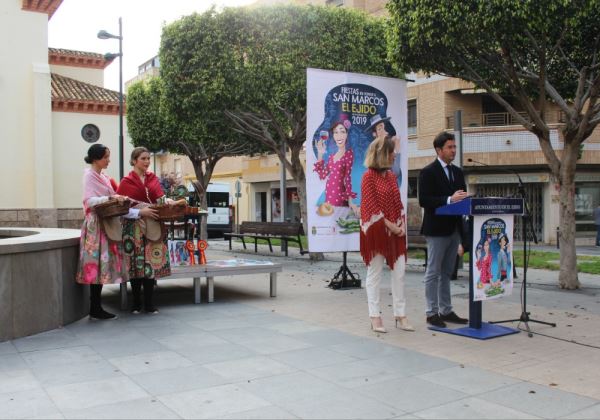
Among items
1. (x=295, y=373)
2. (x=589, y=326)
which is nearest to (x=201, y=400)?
(x=295, y=373)

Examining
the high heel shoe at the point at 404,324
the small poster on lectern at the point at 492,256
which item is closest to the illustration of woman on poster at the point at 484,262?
the small poster on lectern at the point at 492,256

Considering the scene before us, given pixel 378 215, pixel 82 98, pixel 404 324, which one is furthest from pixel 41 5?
pixel 404 324

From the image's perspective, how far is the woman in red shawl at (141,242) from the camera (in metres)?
7.37

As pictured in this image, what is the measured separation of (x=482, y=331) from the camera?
6449mm

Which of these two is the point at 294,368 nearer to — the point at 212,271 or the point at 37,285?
the point at 37,285

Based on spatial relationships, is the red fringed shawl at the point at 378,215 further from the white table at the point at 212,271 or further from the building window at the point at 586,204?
the building window at the point at 586,204

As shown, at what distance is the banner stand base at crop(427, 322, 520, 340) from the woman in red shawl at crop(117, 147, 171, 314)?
3434 millimetres

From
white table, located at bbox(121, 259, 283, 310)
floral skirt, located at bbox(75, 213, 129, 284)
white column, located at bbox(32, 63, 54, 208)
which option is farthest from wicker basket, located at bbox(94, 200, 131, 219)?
white column, located at bbox(32, 63, 54, 208)

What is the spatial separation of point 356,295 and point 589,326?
11.5 feet

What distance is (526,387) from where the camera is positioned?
459 centimetres

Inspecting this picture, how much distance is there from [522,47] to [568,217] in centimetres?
336

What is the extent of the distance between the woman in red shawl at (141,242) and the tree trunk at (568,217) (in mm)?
6676

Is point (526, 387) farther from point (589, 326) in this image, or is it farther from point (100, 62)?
point (100, 62)

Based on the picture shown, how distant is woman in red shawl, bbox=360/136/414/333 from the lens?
649 cm
